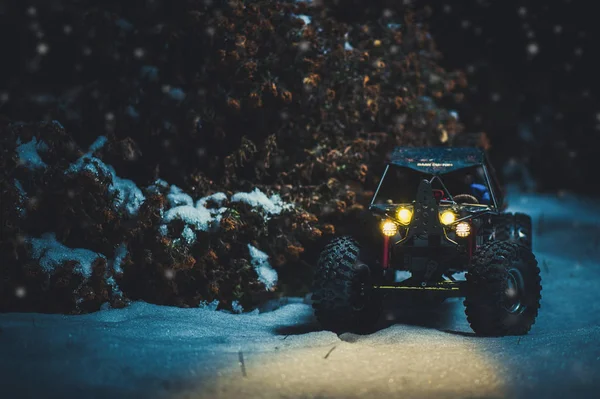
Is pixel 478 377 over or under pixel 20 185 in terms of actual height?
under

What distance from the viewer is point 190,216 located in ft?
30.5

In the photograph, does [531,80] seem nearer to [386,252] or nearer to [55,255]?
[386,252]

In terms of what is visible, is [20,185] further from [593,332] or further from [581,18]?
[581,18]

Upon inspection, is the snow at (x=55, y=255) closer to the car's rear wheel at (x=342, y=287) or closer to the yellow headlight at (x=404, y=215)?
the car's rear wheel at (x=342, y=287)

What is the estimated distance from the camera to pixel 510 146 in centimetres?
2969

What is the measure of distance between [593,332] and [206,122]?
569 cm

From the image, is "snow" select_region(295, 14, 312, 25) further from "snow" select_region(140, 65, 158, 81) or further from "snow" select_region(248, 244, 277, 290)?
"snow" select_region(248, 244, 277, 290)

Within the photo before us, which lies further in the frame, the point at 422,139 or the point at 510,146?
the point at 510,146

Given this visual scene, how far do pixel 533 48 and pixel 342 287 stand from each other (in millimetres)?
20955

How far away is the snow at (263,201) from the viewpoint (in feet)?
32.4

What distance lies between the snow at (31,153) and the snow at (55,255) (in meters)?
0.85

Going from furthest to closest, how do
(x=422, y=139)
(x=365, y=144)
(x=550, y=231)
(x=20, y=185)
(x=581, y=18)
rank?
1. (x=581, y=18)
2. (x=550, y=231)
3. (x=422, y=139)
4. (x=365, y=144)
5. (x=20, y=185)

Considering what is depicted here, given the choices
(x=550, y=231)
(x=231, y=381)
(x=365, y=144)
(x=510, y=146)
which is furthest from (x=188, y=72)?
(x=510, y=146)

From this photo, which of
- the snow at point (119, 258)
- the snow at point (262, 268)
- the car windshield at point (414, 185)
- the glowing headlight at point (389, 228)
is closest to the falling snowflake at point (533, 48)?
the car windshield at point (414, 185)
